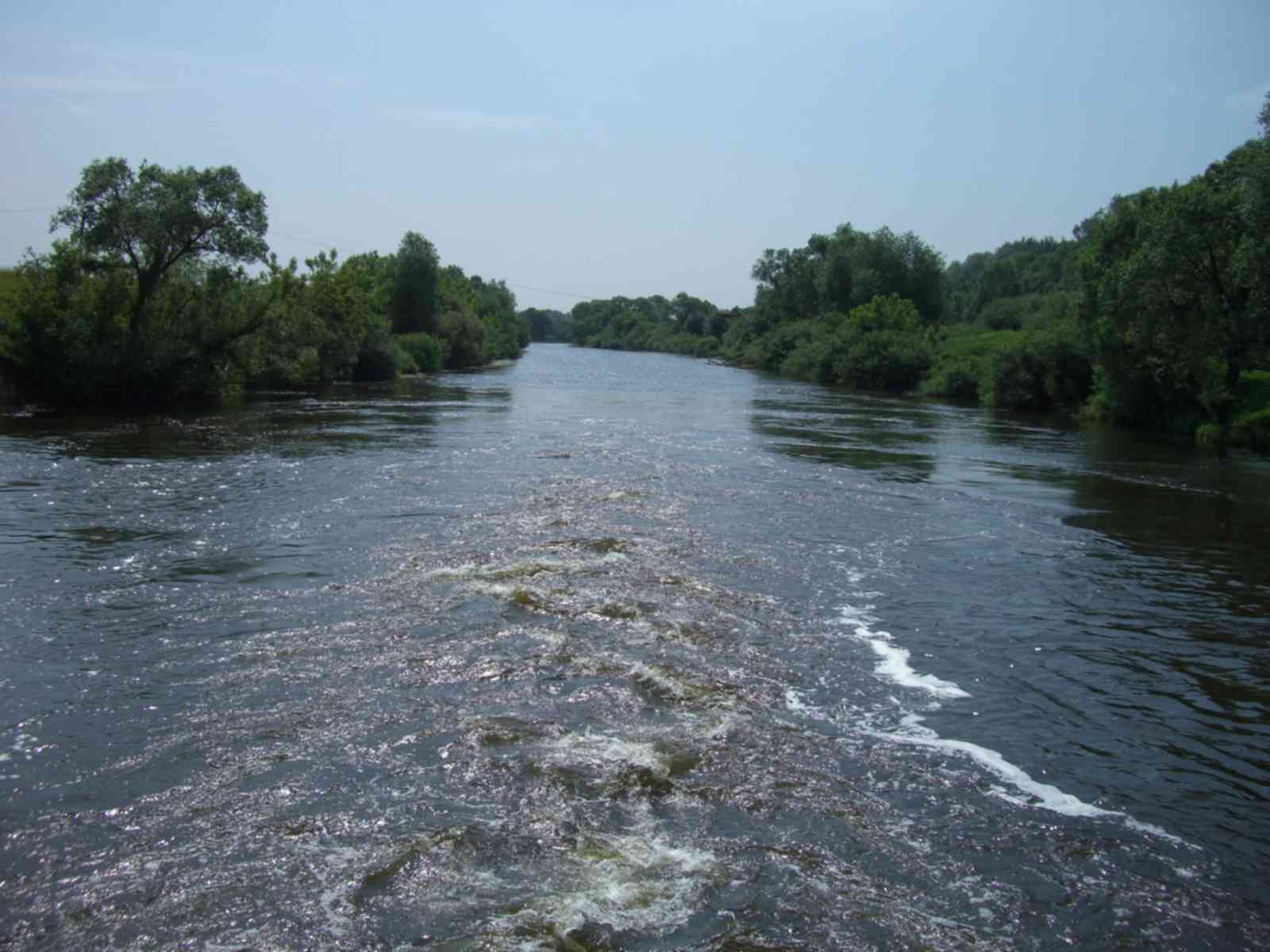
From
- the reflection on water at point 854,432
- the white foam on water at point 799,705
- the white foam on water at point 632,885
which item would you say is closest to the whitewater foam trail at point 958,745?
the white foam on water at point 799,705

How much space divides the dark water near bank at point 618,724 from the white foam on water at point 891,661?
0.21 feet

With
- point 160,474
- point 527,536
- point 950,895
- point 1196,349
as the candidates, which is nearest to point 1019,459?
point 1196,349

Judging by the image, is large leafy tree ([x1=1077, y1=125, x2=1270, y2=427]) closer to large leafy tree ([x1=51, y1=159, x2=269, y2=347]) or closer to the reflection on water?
→ the reflection on water

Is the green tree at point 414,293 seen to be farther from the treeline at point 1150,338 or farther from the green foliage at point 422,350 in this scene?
the treeline at point 1150,338

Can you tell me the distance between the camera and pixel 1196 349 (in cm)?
3494

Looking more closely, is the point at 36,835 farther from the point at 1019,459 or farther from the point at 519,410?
the point at 519,410

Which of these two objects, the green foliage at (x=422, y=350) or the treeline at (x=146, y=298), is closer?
the treeline at (x=146, y=298)

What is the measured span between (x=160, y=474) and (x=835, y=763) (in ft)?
63.7

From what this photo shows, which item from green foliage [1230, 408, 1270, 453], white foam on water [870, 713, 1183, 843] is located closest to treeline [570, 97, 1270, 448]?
green foliage [1230, 408, 1270, 453]

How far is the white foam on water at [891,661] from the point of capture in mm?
10625

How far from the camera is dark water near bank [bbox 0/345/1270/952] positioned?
643 centimetres

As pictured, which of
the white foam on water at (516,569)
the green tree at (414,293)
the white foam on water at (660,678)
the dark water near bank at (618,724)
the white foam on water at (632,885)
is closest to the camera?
the white foam on water at (632,885)

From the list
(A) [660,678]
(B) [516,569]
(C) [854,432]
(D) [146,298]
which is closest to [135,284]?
(D) [146,298]

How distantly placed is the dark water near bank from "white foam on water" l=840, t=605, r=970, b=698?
0.21 feet
